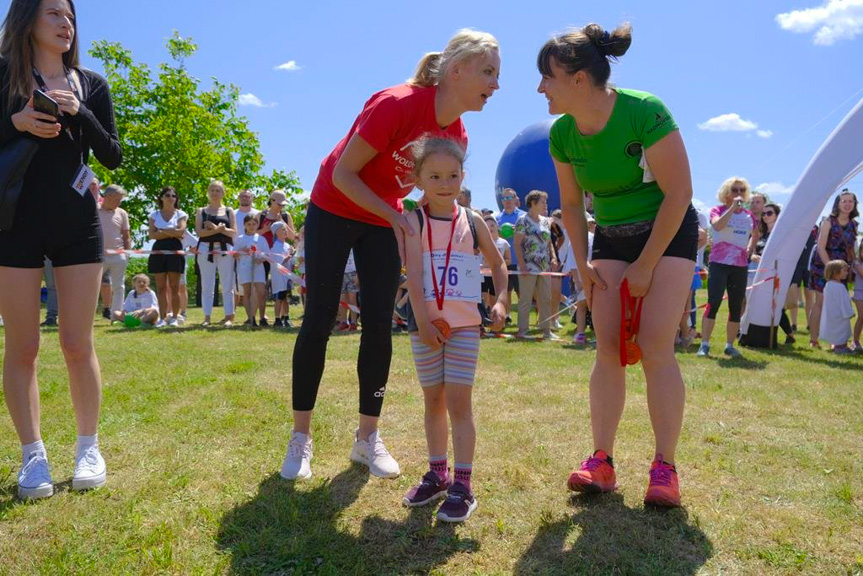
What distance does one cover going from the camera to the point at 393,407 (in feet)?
15.4

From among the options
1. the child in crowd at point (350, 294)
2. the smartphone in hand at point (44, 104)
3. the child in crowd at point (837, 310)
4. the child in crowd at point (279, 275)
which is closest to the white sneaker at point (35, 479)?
the smartphone in hand at point (44, 104)

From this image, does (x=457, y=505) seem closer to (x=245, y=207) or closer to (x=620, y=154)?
(x=620, y=154)

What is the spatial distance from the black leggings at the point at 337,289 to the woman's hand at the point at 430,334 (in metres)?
0.53

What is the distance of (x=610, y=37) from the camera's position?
280cm

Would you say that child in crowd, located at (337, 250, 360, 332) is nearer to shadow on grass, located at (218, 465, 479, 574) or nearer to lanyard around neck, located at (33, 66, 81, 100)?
lanyard around neck, located at (33, 66, 81, 100)

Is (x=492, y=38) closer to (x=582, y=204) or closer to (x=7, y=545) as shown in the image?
(x=582, y=204)

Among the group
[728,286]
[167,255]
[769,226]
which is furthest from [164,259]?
[769,226]

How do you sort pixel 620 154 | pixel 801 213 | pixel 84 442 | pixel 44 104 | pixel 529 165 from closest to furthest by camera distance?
pixel 44 104
pixel 620 154
pixel 84 442
pixel 801 213
pixel 529 165

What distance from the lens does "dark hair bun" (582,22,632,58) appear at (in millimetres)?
2791

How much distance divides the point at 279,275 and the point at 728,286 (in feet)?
21.8

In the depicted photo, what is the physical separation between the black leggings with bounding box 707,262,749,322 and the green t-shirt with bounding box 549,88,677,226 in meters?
5.51

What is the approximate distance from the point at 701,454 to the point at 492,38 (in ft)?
8.04

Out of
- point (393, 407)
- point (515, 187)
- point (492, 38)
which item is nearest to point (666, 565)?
point (492, 38)

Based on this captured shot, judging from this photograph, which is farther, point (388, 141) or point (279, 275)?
point (279, 275)
